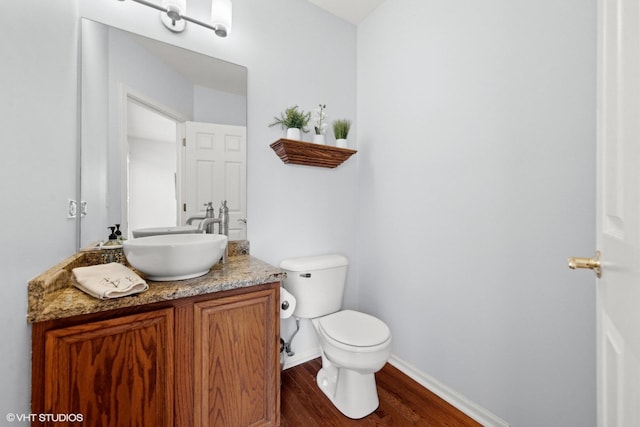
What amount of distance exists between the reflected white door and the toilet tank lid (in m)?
1.30

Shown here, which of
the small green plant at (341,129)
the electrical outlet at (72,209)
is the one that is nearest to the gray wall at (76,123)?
the electrical outlet at (72,209)

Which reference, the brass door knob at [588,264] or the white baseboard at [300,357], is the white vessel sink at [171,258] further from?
the brass door knob at [588,264]

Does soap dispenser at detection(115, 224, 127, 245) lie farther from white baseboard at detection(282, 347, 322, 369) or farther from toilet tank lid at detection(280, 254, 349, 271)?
white baseboard at detection(282, 347, 322, 369)

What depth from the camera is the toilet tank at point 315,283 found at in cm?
169

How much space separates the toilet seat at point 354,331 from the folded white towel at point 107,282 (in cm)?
93

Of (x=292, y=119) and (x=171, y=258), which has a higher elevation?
(x=292, y=119)

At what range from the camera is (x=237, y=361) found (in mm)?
1160

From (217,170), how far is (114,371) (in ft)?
3.58

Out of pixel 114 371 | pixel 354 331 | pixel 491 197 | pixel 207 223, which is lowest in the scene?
pixel 354 331

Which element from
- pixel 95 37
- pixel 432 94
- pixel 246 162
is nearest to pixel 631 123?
pixel 432 94

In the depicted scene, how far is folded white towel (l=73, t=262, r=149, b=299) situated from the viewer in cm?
90

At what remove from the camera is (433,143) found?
5.23ft

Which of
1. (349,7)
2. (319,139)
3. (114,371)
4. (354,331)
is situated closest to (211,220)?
(114,371)

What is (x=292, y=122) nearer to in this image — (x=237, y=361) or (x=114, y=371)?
(x=237, y=361)
